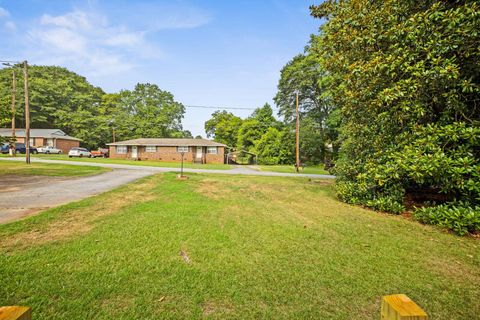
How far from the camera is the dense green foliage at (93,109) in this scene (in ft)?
136

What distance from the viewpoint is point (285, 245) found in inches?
155

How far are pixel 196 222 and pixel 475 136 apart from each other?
626 centimetres

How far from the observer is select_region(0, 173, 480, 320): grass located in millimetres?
2295

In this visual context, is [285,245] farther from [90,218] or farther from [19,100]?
[19,100]

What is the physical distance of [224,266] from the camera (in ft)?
10.2

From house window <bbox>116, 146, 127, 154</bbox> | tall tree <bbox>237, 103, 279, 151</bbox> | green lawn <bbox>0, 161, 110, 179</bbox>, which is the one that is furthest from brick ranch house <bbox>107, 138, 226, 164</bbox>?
green lawn <bbox>0, 161, 110, 179</bbox>

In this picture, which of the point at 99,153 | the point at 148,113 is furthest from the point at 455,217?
the point at 148,113

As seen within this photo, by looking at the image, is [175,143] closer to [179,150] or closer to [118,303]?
[179,150]

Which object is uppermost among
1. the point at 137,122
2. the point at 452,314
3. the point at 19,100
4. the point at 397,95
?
the point at 19,100

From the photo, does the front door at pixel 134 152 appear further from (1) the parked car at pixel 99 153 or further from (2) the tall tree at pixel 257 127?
(2) the tall tree at pixel 257 127

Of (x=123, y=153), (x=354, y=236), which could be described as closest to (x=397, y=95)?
(x=354, y=236)

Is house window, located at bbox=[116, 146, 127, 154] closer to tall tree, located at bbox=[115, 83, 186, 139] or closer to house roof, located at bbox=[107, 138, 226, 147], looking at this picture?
house roof, located at bbox=[107, 138, 226, 147]

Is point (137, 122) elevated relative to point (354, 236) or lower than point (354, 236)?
elevated

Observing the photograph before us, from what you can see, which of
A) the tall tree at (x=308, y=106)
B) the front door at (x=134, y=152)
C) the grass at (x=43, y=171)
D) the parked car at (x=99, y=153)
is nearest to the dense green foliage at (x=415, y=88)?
the grass at (x=43, y=171)
